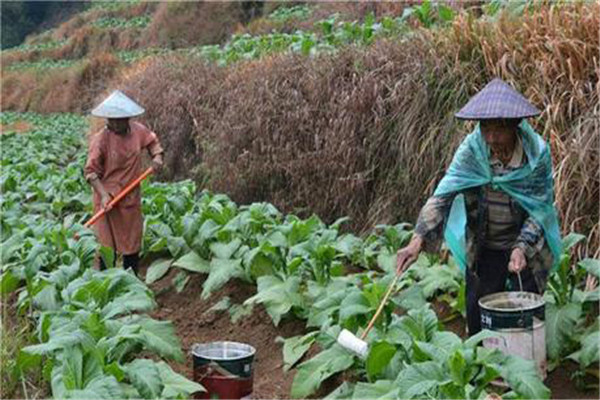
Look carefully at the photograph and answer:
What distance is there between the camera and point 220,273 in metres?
7.57

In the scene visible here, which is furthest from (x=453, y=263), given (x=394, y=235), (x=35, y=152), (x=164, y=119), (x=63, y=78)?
(x=63, y=78)

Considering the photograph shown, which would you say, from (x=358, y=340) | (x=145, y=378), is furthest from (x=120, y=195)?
(x=358, y=340)

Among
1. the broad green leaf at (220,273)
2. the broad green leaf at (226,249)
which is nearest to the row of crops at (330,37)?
the broad green leaf at (226,249)

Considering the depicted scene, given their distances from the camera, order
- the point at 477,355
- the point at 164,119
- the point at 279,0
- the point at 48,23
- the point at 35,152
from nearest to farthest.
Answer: the point at 477,355 → the point at 164,119 → the point at 35,152 → the point at 279,0 → the point at 48,23

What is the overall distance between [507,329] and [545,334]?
1.85 feet

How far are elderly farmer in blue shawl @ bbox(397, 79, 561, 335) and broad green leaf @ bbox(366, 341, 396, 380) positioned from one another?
504mm

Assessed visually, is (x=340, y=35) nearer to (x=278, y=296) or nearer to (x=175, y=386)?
(x=278, y=296)

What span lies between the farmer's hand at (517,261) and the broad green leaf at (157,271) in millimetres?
4198

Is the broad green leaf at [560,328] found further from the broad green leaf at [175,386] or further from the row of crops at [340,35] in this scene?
the row of crops at [340,35]

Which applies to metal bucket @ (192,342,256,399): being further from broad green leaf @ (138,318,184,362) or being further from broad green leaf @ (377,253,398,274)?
broad green leaf @ (377,253,398,274)

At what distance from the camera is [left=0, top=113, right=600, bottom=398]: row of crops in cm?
501

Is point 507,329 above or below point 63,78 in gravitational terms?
above

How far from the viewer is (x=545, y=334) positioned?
18.3 ft

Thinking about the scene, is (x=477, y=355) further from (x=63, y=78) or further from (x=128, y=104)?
(x=63, y=78)
